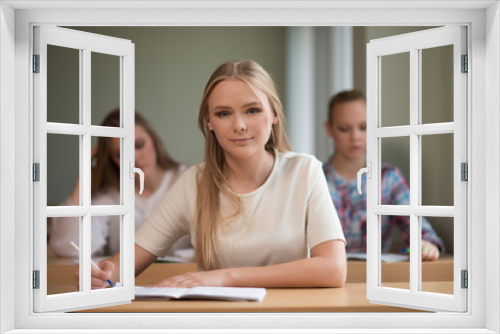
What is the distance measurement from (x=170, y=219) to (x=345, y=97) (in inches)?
90.6

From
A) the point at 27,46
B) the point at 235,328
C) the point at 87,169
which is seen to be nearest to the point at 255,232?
the point at 235,328

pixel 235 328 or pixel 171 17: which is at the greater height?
pixel 171 17

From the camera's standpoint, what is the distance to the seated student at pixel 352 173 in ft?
16.5

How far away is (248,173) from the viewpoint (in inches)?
151

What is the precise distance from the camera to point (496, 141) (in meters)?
2.78

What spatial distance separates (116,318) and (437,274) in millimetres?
1835

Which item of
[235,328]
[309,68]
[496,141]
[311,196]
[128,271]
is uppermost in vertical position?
[309,68]

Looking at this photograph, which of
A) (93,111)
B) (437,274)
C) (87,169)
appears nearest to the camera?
(87,169)

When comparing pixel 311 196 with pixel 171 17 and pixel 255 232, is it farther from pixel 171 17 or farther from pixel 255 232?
pixel 171 17

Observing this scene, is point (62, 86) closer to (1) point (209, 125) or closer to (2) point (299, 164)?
(1) point (209, 125)

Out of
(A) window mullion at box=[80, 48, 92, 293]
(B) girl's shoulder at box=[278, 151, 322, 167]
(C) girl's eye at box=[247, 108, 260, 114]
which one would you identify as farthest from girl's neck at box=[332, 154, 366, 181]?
(A) window mullion at box=[80, 48, 92, 293]

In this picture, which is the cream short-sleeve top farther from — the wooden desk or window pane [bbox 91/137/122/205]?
window pane [bbox 91/137/122/205]

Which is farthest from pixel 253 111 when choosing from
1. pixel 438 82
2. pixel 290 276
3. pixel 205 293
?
pixel 438 82

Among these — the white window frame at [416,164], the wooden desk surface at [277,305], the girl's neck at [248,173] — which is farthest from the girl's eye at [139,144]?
the white window frame at [416,164]
